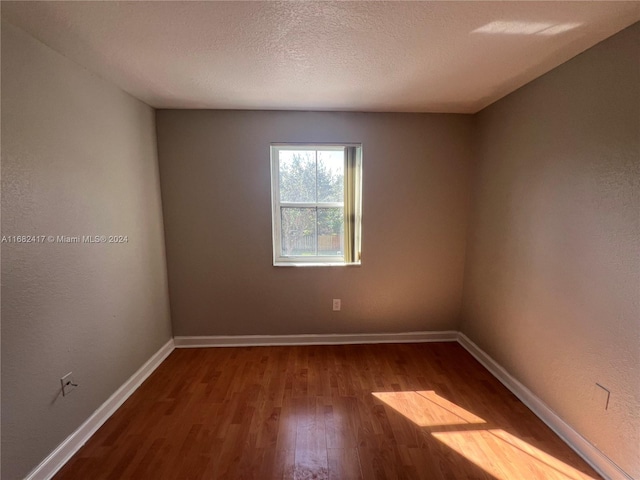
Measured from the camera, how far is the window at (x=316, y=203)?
251 centimetres

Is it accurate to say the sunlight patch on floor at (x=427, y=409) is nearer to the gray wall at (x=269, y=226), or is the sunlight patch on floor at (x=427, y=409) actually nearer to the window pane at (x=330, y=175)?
the gray wall at (x=269, y=226)

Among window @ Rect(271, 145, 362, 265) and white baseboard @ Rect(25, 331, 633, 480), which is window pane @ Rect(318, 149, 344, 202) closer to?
window @ Rect(271, 145, 362, 265)

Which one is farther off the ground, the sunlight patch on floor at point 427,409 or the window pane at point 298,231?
the window pane at point 298,231

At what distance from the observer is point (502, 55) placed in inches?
58.6

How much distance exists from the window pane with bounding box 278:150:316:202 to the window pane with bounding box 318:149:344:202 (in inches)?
2.6

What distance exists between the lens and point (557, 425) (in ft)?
5.31

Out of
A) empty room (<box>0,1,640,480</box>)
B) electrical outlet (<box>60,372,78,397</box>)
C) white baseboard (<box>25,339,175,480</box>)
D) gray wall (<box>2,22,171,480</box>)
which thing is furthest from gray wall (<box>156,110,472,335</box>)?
electrical outlet (<box>60,372,78,397</box>)

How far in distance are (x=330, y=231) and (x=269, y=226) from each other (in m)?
0.59

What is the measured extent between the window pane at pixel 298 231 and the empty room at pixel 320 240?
22 mm

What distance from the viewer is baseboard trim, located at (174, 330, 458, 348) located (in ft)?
8.51

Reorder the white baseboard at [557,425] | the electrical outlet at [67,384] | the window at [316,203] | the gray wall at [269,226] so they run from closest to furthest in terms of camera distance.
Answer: the white baseboard at [557,425] → the electrical outlet at [67,384] → the gray wall at [269,226] → the window at [316,203]

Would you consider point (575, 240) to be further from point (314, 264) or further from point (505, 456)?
point (314, 264)

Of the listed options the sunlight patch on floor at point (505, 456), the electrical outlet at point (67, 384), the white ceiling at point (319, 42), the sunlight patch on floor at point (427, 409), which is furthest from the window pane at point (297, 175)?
the sunlight patch on floor at point (505, 456)

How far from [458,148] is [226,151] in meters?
2.06
